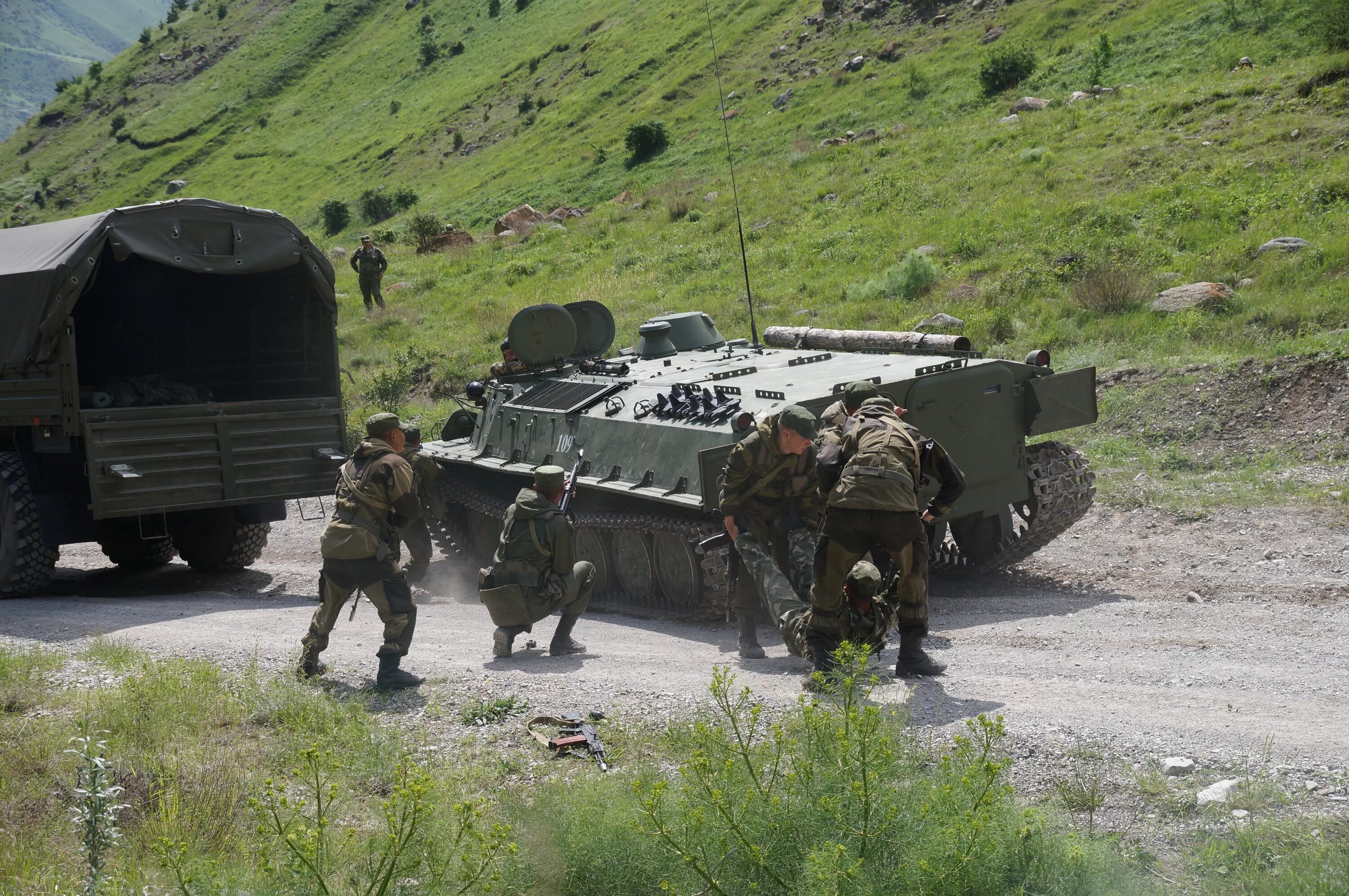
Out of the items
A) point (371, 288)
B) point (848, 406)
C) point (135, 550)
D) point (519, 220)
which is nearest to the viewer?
point (848, 406)

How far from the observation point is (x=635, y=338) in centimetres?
2127

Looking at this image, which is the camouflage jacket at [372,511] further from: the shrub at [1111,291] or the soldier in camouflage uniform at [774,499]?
the shrub at [1111,291]

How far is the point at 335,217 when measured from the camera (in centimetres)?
4509

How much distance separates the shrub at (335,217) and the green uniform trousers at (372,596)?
39.0 m

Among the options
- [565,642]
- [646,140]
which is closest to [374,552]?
[565,642]

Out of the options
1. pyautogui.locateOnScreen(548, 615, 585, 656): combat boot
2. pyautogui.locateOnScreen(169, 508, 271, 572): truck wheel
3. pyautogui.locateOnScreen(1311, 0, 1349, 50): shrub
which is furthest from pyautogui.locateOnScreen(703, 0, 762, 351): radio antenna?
pyautogui.locateOnScreen(1311, 0, 1349, 50): shrub

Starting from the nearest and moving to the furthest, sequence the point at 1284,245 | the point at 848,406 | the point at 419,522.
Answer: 1. the point at 848,406
2. the point at 419,522
3. the point at 1284,245

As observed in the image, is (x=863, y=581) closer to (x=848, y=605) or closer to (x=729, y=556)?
(x=848, y=605)

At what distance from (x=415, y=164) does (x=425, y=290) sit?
2684cm

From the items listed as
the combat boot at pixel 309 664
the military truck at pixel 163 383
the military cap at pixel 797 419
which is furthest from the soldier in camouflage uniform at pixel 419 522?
the military cap at pixel 797 419

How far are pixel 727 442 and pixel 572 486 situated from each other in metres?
1.74

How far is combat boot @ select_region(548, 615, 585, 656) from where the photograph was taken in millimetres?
8758

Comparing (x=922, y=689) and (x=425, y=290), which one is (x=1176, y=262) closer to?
(x=922, y=689)

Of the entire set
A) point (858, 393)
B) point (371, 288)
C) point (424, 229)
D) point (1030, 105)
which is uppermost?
point (1030, 105)
